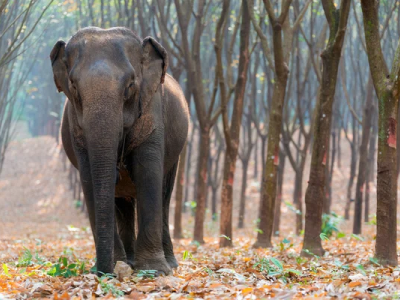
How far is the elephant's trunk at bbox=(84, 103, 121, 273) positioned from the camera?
5.32m

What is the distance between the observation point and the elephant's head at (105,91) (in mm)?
5344

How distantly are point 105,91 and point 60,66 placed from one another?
39.0 inches

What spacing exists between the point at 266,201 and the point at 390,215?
12.4 ft

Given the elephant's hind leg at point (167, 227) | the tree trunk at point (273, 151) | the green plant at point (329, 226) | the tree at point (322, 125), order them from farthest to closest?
the green plant at point (329, 226), the tree trunk at point (273, 151), the tree at point (322, 125), the elephant's hind leg at point (167, 227)

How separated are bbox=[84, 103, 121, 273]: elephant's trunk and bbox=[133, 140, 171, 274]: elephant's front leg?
77 cm

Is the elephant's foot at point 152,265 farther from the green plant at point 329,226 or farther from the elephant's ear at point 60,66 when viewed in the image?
the green plant at point 329,226

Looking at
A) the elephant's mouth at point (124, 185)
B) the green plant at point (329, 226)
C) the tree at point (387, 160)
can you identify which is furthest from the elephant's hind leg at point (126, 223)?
the green plant at point (329, 226)

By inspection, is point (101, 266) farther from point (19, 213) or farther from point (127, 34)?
point (19, 213)

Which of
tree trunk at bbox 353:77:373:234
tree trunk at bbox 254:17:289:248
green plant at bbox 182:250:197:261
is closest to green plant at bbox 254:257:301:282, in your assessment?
green plant at bbox 182:250:197:261

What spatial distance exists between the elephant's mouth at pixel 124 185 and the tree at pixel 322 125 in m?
2.54

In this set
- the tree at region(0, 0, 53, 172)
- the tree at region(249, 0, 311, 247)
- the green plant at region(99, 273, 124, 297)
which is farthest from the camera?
the tree at region(249, 0, 311, 247)

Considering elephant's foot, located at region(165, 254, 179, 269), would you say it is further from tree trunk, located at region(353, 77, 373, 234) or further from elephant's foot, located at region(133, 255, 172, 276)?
tree trunk, located at region(353, 77, 373, 234)

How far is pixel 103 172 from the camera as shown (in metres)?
A: 5.37

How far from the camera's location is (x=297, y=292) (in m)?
4.56
